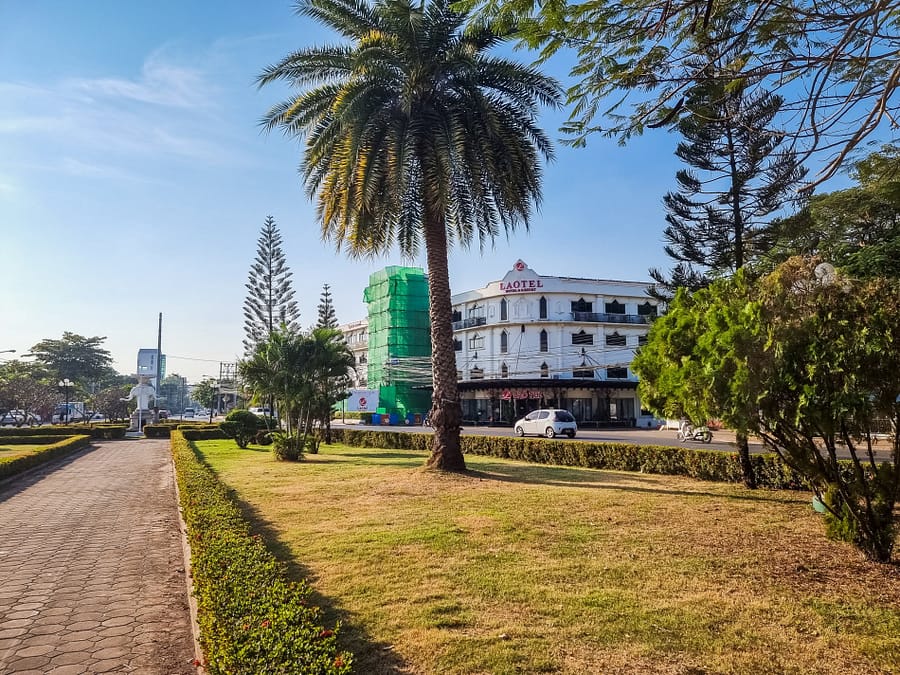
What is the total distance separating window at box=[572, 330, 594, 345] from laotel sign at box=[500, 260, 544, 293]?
4.89 metres

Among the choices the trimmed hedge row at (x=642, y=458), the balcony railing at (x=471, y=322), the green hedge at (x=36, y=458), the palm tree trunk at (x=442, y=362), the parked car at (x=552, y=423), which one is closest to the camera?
the trimmed hedge row at (x=642, y=458)

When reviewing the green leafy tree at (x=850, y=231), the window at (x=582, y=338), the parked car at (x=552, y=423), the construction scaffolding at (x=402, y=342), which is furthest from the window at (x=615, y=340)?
the green leafy tree at (x=850, y=231)

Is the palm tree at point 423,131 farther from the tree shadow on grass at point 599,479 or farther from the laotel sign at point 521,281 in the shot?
the laotel sign at point 521,281

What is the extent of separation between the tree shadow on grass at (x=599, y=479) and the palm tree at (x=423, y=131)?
1.47 m

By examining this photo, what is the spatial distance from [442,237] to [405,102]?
3.17m

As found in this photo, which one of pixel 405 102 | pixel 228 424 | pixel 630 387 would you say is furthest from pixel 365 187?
pixel 630 387

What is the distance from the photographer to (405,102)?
13.6 metres

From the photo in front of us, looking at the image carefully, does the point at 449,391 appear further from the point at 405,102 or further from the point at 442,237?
the point at 405,102

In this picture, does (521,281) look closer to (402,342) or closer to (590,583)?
(402,342)

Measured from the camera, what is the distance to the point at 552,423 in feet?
103

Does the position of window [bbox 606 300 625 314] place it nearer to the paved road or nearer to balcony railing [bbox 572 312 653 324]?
balcony railing [bbox 572 312 653 324]

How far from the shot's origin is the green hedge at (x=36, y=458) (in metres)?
15.9

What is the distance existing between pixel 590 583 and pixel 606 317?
46.9 metres

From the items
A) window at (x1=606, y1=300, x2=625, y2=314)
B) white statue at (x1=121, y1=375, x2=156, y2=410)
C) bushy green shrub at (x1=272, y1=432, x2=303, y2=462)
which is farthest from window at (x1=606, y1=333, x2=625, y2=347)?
white statue at (x1=121, y1=375, x2=156, y2=410)
